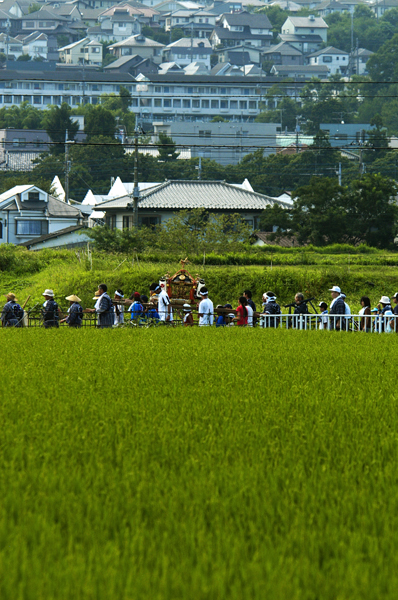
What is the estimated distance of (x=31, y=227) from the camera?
49.6m

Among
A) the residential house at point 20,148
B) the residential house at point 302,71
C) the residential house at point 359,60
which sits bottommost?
the residential house at point 20,148

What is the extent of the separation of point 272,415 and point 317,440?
36.8 inches

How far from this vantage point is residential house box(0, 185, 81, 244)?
49.0m

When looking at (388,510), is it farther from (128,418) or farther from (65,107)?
(65,107)

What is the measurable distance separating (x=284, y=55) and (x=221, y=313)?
147m

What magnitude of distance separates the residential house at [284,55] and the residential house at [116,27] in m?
40.1

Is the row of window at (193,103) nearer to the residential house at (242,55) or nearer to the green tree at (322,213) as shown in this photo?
the residential house at (242,55)

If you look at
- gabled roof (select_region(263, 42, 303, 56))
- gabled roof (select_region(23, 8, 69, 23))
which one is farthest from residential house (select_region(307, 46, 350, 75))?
gabled roof (select_region(23, 8, 69, 23))

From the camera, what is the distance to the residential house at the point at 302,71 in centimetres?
14162

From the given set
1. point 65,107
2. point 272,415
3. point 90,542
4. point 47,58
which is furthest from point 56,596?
point 47,58

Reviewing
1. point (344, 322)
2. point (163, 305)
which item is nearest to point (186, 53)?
point (163, 305)

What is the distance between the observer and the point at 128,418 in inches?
239

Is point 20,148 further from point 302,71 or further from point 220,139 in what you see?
point 302,71

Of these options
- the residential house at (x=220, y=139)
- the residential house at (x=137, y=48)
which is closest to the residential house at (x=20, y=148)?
the residential house at (x=220, y=139)
